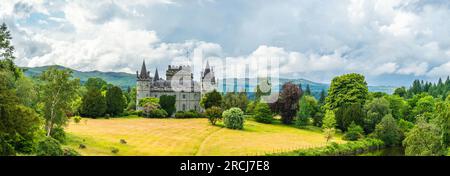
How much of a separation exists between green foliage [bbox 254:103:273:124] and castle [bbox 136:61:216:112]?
56.3ft

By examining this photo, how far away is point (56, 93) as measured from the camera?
27.9 metres

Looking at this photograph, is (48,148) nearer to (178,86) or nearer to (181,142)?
(181,142)

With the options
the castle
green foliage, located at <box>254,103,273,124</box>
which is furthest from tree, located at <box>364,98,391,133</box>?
the castle

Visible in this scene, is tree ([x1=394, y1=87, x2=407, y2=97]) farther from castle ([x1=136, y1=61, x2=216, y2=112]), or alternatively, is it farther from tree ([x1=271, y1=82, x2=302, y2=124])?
tree ([x1=271, y1=82, x2=302, y2=124])

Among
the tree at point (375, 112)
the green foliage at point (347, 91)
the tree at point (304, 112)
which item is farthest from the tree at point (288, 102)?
the tree at point (375, 112)

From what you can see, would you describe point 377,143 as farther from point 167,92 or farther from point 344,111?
point 167,92

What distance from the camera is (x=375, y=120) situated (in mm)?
43406

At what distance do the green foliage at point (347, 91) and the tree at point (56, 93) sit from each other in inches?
1294

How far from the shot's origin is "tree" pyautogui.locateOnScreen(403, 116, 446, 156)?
23062 millimetres
